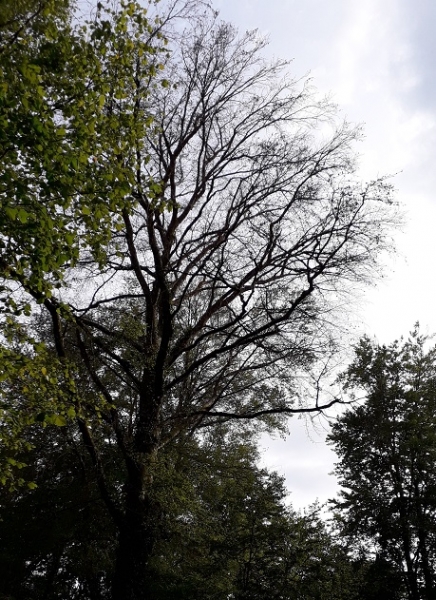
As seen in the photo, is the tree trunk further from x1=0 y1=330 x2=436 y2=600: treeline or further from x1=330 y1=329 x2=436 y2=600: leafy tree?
x1=330 y1=329 x2=436 y2=600: leafy tree

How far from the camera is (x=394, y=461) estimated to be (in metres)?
15.5

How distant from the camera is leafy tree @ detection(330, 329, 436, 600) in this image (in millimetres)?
14383

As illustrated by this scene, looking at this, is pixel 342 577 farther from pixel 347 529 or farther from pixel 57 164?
pixel 57 164

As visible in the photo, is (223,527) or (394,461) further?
(394,461)

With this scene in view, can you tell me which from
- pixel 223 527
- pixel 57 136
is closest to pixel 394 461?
pixel 223 527

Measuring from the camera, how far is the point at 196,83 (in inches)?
358

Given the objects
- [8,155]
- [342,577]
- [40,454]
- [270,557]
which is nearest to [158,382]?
[40,454]

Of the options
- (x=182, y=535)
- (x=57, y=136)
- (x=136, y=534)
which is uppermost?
(x=57, y=136)

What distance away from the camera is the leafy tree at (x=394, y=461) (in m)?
14.4

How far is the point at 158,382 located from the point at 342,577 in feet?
22.9

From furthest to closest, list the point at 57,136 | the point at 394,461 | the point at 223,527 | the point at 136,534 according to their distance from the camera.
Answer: the point at 394,461, the point at 223,527, the point at 136,534, the point at 57,136

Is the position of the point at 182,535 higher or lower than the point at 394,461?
lower

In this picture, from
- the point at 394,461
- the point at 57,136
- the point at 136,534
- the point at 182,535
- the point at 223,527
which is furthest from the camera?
the point at 394,461

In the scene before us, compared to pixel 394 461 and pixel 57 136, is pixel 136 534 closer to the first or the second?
pixel 57 136
